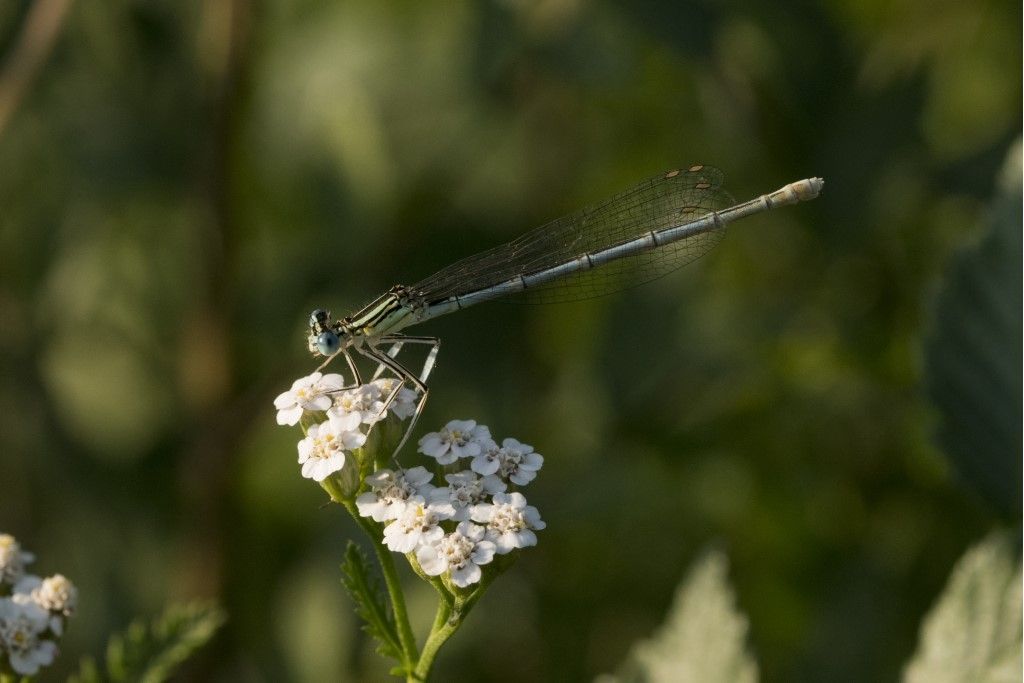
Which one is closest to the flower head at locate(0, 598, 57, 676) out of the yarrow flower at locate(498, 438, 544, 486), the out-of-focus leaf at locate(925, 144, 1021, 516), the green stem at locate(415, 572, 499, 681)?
the green stem at locate(415, 572, 499, 681)

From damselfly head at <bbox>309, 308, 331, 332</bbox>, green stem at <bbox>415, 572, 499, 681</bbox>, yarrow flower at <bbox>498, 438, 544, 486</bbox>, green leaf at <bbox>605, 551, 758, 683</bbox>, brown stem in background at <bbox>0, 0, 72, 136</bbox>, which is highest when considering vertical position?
brown stem in background at <bbox>0, 0, 72, 136</bbox>

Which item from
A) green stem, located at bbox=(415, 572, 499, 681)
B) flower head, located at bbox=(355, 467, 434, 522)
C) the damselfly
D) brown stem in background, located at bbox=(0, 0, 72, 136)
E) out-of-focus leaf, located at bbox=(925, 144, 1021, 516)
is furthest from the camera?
the damselfly

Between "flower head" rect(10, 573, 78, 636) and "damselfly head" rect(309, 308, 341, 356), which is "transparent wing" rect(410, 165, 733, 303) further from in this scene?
"flower head" rect(10, 573, 78, 636)

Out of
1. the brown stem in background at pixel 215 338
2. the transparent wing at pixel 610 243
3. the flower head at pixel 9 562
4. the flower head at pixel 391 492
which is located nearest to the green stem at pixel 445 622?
the flower head at pixel 391 492

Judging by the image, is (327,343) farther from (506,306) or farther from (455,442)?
(506,306)

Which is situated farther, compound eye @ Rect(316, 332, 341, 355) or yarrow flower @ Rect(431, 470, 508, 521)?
compound eye @ Rect(316, 332, 341, 355)

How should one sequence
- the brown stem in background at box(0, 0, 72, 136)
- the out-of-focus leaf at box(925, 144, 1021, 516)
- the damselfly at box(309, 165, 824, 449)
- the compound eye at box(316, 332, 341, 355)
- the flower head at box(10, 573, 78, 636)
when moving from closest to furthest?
the flower head at box(10, 573, 78, 636) < the out-of-focus leaf at box(925, 144, 1021, 516) < the compound eye at box(316, 332, 341, 355) < the brown stem in background at box(0, 0, 72, 136) < the damselfly at box(309, 165, 824, 449)

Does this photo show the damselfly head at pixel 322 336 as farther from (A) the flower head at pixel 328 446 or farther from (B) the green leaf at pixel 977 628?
(B) the green leaf at pixel 977 628

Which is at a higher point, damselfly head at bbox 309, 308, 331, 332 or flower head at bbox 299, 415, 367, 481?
damselfly head at bbox 309, 308, 331, 332
